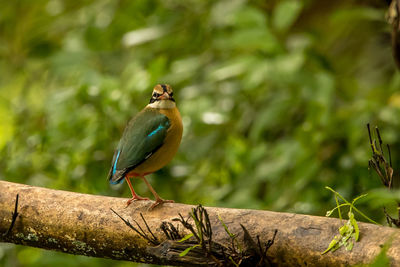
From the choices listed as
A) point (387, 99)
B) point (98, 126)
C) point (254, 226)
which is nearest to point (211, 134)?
point (98, 126)

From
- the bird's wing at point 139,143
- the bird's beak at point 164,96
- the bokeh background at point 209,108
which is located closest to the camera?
the bird's wing at point 139,143

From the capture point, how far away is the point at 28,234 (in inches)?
123

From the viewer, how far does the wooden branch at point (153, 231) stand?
96.0 inches

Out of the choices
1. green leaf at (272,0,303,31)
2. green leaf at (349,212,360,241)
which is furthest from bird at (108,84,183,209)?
green leaf at (349,212,360,241)

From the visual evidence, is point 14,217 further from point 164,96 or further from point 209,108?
point 209,108

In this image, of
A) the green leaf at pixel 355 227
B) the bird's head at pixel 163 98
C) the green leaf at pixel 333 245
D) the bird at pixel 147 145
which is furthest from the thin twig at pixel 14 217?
the green leaf at pixel 355 227

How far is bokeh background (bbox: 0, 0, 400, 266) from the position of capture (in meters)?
4.66

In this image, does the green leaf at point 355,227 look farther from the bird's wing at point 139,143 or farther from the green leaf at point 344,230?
the bird's wing at point 139,143

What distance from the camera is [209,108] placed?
16.6ft

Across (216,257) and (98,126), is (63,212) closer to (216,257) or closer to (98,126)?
(216,257)

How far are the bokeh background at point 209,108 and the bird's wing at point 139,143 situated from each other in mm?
825

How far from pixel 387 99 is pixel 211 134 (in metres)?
1.71

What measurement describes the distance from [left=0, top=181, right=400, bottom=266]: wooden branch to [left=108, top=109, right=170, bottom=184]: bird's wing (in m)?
0.50

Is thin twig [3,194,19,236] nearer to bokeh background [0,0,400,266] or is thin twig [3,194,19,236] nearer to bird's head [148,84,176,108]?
bird's head [148,84,176,108]
